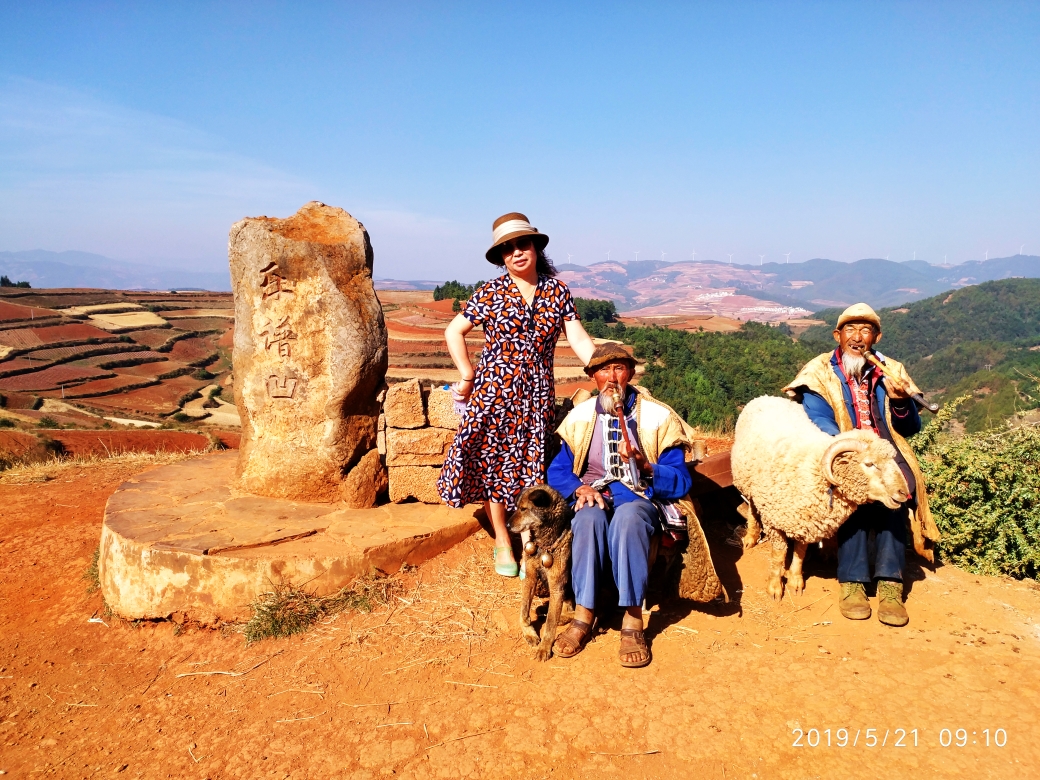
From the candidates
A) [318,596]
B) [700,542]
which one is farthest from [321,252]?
[700,542]

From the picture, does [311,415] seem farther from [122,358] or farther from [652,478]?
[122,358]

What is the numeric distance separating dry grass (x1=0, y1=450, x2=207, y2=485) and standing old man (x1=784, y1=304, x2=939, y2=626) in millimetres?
6180

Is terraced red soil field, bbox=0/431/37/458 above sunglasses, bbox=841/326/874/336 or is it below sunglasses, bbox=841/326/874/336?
below

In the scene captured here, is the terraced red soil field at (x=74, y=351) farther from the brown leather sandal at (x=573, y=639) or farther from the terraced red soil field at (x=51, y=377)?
the brown leather sandal at (x=573, y=639)

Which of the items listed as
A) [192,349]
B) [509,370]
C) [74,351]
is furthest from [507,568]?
[192,349]

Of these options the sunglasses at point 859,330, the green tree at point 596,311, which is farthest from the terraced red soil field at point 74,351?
the sunglasses at point 859,330

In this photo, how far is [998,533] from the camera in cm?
445

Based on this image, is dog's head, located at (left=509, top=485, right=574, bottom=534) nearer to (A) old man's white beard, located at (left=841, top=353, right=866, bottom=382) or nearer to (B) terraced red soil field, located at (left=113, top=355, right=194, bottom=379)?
(A) old man's white beard, located at (left=841, top=353, right=866, bottom=382)

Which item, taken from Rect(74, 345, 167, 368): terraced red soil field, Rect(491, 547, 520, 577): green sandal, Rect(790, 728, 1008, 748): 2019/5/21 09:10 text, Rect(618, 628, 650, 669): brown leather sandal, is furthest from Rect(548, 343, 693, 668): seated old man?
Rect(74, 345, 167, 368): terraced red soil field

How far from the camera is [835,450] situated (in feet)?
11.7

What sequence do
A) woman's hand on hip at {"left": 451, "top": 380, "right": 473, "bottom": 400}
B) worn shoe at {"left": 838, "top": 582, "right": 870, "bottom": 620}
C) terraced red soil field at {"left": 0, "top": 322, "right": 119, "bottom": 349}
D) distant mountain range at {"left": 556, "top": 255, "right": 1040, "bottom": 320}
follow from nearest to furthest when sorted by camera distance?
worn shoe at {"left": 838, "top": 582, "right": 870, "bottom": 620}
woman's hand on hip at {"left": 451, "top": 380, "right": 473, "bottom": 400}
terraced red soil field at {"left": 0, "top": 322, "right": 119, "bottom": 349}
distant mountain range at {"left": 556, "top": 255, "right": 1040, "bottom": 320}

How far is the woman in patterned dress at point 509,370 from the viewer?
387 cm

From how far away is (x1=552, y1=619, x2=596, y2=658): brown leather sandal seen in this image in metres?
3.42

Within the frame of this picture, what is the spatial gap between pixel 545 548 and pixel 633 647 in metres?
0.67
